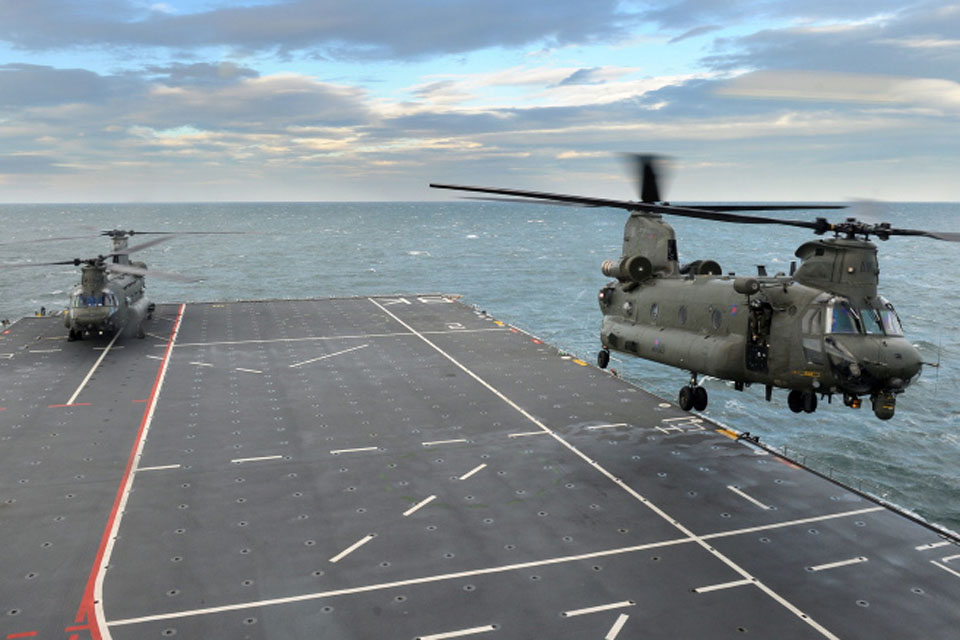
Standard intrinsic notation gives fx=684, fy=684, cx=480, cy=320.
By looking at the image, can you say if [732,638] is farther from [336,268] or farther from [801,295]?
[336,268]

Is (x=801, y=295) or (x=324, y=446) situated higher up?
(x=801, y=295)

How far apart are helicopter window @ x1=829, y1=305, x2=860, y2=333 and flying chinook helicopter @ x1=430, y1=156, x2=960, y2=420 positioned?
2 cm

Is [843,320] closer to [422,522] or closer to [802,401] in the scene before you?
[802,401]

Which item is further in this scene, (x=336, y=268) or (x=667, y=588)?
(x=336, y=268)

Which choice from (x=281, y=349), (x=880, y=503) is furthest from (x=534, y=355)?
(x=880, y=503)

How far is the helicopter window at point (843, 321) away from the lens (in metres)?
18.6

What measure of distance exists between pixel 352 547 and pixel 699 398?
12459 mm

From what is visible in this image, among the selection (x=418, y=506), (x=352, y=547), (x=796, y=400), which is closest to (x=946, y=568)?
(x=796, y=400)

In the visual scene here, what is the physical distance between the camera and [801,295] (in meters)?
19.7

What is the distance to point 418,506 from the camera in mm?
20531

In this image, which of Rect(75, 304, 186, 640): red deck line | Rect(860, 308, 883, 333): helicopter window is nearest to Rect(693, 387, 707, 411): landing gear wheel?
Rect(860, 308, 883, 333): helicopter window

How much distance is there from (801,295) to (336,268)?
112 meters

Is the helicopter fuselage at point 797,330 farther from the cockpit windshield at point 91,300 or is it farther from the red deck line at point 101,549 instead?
the cockpit windshield at point 91,300

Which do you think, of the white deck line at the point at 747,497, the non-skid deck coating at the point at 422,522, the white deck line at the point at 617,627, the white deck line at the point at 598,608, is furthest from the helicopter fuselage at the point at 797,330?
the white deck line at the point at 617,627
